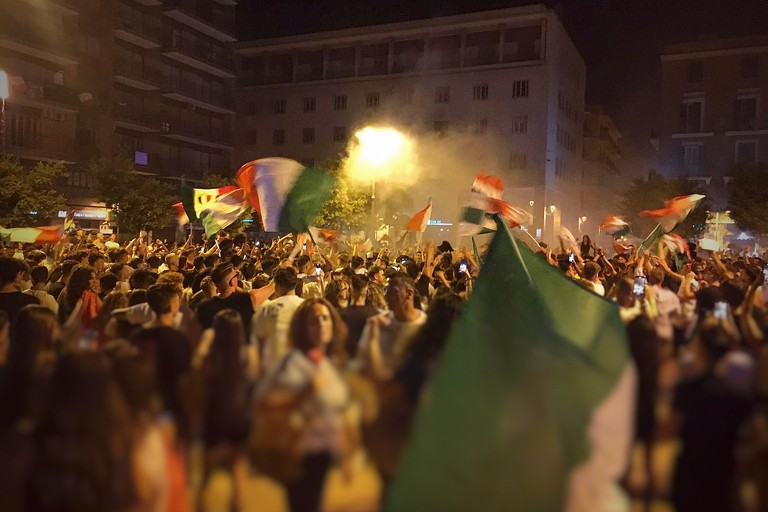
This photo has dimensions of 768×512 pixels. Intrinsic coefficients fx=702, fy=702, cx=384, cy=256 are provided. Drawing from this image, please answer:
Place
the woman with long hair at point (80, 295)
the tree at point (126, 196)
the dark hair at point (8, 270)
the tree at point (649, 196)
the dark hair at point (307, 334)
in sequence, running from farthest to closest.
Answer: the tree at point (649, 196) → the tree at point (126, 196) → the woman with long hair at point (80, 295) → the dark hair at point (8, 270) → the dark hair at point (307, 334)

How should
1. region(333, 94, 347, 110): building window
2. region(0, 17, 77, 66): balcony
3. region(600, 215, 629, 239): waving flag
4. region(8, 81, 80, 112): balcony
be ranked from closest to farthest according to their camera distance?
region(600, 215, 629, 239): waving flag < region(0, 17, 77, 66): balcony < region(8, 81, 80, 112): balcony < region(333, 94, 347, 110): building window

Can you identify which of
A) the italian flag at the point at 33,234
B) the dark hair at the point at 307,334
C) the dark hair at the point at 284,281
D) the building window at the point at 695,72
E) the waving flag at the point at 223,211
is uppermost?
the building window at the point at 695,72

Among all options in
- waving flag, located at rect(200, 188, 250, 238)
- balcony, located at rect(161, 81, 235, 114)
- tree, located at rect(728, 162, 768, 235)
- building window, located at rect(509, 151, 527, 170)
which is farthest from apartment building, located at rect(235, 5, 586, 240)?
waving flag, located at rect(200, 188, 250, 238)

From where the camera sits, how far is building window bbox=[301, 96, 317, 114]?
52594 mm

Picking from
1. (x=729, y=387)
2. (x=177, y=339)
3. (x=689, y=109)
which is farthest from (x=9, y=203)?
(x=689, y=109)

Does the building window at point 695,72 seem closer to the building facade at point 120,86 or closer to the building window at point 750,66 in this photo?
the building window at point 750,66

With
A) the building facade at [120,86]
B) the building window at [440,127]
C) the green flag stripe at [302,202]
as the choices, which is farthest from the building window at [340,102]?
the green flag stripe at [302,202]

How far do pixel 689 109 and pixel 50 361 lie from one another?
51418mm

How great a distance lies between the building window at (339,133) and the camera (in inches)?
2007

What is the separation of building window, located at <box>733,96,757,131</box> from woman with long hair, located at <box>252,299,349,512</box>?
49.9 metres

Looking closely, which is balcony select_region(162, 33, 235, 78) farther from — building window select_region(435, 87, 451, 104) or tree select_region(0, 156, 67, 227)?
tree select_region(0, 156, 67, 227)

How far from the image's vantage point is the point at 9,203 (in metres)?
27.7

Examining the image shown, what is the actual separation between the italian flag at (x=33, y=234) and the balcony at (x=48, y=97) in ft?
78.0

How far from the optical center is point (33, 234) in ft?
40.7
